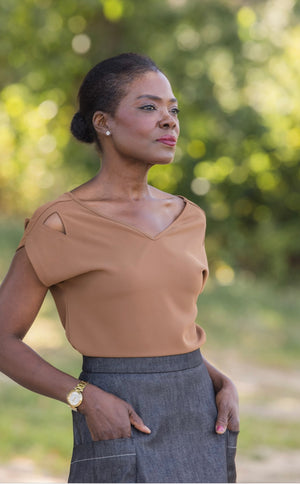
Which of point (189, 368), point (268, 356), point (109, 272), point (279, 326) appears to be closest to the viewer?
point (109, 272)

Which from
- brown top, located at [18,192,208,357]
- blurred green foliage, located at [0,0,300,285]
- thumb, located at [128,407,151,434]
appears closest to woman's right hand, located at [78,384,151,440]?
thumb, located at [128,407,151,434]

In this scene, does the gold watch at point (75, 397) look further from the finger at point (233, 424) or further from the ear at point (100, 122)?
the ear at point (100, 122)

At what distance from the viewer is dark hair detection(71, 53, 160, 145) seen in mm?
2150

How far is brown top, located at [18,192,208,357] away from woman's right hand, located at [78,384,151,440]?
109 millimetres

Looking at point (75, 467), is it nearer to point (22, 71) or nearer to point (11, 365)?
point (11, 365)

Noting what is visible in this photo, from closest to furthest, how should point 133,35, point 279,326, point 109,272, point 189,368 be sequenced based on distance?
point 109,272, point 189,368, point 279,326, point 133,35

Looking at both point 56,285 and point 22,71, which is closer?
point 56,285

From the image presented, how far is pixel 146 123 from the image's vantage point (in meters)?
2.08

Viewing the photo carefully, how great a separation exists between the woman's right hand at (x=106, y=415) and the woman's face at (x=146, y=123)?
0.64m

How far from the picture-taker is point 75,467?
6.63 feet

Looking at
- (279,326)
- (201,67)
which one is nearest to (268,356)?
(279,326)

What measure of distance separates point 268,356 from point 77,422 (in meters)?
6.34

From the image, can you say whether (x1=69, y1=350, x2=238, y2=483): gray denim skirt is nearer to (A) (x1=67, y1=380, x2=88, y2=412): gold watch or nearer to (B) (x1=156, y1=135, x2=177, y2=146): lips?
(A) (x1=67, y1=380, x2=88, y2=412): gold watch

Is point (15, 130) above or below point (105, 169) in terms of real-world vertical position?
above
